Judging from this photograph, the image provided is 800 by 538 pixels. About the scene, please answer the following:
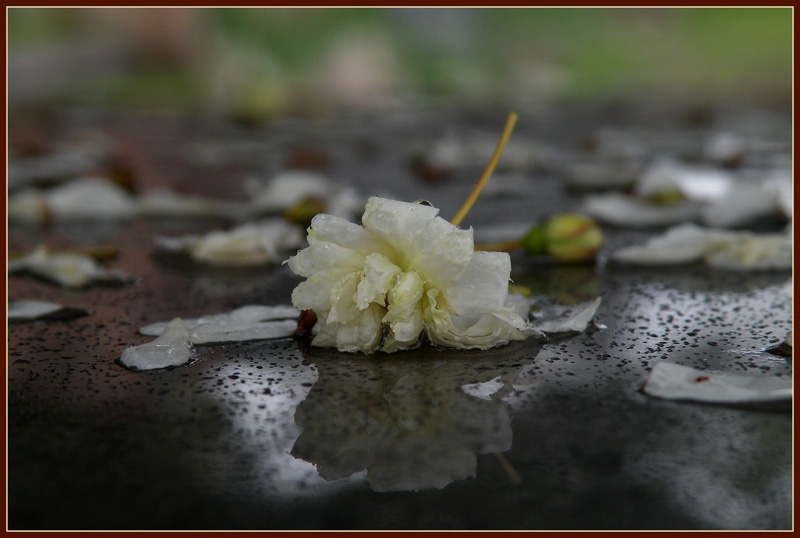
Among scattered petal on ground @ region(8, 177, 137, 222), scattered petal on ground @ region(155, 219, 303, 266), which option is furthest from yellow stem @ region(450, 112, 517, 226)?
scattered petal on ground @ region(8, 177, 137, 222)

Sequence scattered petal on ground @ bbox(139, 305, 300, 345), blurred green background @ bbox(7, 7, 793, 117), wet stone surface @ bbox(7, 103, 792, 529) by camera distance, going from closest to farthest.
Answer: wet stone surface @ bbox(7, 103, 792, 529)
scattered petal on ground @ bbox(139, 305, 300, 345)
blurred green background @ bbox(7, 7, 793, 117)

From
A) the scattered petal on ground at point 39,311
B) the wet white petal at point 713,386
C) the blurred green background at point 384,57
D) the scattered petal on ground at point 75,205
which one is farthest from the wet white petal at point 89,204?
the blurred green background at point 384,57

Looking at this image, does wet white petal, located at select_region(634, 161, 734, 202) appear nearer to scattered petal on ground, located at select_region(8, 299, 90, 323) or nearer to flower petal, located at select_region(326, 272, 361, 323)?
flower petal, located at select_region(326, 272, 361, 323)

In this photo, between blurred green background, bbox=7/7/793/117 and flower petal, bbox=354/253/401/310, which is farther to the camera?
blurred green background, bbox=7/7/793/117

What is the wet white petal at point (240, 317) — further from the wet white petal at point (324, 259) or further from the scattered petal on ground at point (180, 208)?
the scattered petal on ground at point (180, 208)

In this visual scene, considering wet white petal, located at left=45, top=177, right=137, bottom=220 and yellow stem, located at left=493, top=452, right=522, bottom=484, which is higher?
wet white petal, located at left=45, top=177, right=137, bottom=220

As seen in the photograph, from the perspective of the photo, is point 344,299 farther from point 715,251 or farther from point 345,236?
point 715,251

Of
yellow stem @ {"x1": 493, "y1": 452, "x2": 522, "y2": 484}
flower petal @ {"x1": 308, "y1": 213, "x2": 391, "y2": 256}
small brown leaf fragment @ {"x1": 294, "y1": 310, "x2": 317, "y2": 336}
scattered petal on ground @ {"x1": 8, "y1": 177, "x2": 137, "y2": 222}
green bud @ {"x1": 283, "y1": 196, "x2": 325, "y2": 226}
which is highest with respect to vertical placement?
flower petal @ {"x1": 308, "y1": 213, "x2": 391, "y2": 256}

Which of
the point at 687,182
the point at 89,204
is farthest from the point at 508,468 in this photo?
the point at 687,182
